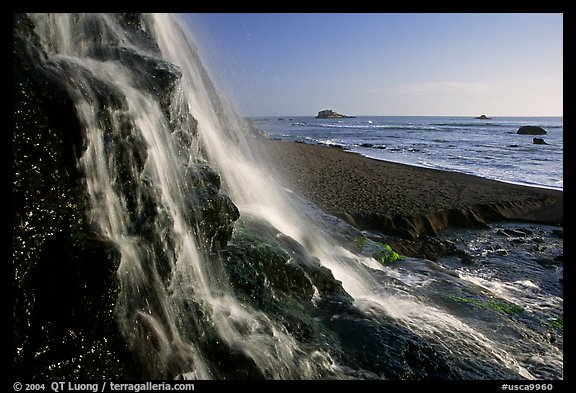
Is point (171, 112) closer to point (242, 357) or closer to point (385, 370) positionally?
point (242, 357)

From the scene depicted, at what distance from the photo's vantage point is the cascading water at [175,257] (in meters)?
3.78

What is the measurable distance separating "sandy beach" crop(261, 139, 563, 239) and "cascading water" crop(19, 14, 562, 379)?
707 cm

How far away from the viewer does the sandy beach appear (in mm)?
13820

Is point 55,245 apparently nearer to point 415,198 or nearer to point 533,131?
point 415,198

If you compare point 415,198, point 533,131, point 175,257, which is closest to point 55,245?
point 175,257

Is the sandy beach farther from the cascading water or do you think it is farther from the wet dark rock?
the wet dark rock

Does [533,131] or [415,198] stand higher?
[533,131]

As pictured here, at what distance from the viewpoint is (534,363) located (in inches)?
226

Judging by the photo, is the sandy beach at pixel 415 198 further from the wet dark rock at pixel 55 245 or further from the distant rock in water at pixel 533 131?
the distant rock in water at pixel 533 131

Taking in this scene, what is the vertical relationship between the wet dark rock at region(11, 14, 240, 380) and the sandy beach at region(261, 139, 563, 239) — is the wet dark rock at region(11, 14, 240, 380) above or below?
above

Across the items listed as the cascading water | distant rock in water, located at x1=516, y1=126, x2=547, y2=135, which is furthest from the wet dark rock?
distant rock in water, located at x1=516, y1=126, x2=547, y2=135

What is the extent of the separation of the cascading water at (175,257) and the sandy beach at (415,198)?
278 inches

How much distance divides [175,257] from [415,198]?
14067mm

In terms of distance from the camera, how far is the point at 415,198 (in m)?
16.5
